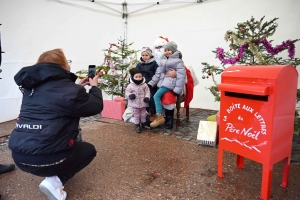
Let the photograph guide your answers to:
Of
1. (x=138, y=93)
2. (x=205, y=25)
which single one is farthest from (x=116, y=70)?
(x=205, y=25)

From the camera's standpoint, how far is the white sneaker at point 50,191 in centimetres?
146

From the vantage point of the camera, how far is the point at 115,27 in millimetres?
5398

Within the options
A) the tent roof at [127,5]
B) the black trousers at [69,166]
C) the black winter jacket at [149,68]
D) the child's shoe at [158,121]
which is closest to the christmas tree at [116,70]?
the black winter jacket at [149,68]

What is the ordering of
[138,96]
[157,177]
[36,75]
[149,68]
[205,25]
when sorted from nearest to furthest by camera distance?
[36,75] → [157,177] → [138,96] → [149,68] → [205,25]

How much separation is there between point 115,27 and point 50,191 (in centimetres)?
466

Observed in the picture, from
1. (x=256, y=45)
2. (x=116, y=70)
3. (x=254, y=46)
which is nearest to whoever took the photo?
(x=254, y=46)

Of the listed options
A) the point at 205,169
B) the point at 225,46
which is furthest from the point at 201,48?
the point at 205,169

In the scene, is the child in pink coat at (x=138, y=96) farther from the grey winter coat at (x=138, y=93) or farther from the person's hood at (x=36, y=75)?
the person's hood at (x=36, y=75)

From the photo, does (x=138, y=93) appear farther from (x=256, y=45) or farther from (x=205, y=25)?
(x=205, y=25)

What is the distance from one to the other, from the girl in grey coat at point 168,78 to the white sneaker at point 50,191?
194 cm

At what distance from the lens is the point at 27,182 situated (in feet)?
6.10

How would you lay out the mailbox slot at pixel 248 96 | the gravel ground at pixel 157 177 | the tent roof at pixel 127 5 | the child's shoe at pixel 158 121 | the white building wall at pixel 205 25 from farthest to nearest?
the tent roof at pixel 127 5, the white building wall at pixel 205 25, the child's shoe at pixel 158 121, the gravel ground at pixel 157 177, the mailbox slot at pixel 248 96

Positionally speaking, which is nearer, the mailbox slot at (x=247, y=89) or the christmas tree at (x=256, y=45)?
the mailbox slot at (x=247, y=89)

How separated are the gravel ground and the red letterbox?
0.25 m
